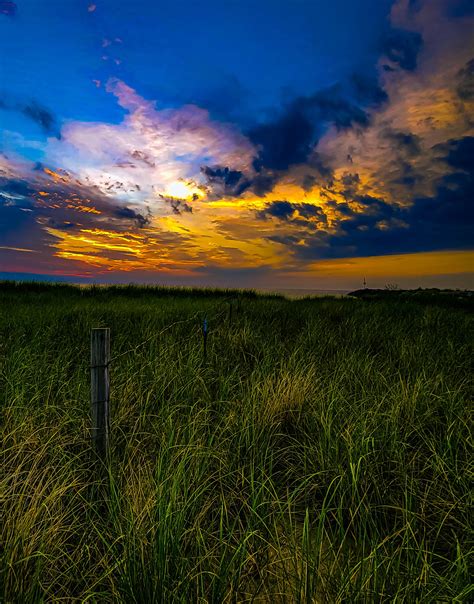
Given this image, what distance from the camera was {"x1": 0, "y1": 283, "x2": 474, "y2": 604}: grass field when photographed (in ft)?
5.29

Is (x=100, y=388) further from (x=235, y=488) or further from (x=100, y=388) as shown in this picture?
(x=235, y=488)

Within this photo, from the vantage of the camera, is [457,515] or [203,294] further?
[203,294]

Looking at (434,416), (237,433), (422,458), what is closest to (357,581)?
(237,433)

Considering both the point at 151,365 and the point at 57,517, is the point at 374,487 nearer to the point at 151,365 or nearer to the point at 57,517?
the point at 57,517

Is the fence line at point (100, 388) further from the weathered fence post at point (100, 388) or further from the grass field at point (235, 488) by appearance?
the grass field at point (235, 488)

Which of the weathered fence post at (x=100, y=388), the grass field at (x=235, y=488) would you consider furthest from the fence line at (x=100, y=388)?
the grass field at (x=235, y=488)

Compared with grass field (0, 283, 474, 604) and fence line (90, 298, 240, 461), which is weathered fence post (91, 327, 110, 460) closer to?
fence line (90, 298, 240, 461)

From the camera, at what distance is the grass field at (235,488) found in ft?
5.29

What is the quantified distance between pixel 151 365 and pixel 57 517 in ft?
8.45

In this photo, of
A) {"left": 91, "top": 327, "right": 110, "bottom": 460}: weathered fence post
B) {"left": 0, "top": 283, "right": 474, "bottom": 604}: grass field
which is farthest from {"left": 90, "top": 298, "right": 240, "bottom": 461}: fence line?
{"left": 0, "top": 283, "right": 474, "bottom": 604}: grass field

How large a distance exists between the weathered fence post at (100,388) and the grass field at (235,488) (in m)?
0.18

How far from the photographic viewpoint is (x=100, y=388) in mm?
2412

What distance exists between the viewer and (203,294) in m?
23.2

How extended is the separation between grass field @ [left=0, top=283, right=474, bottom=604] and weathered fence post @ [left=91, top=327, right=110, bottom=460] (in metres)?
0.18
